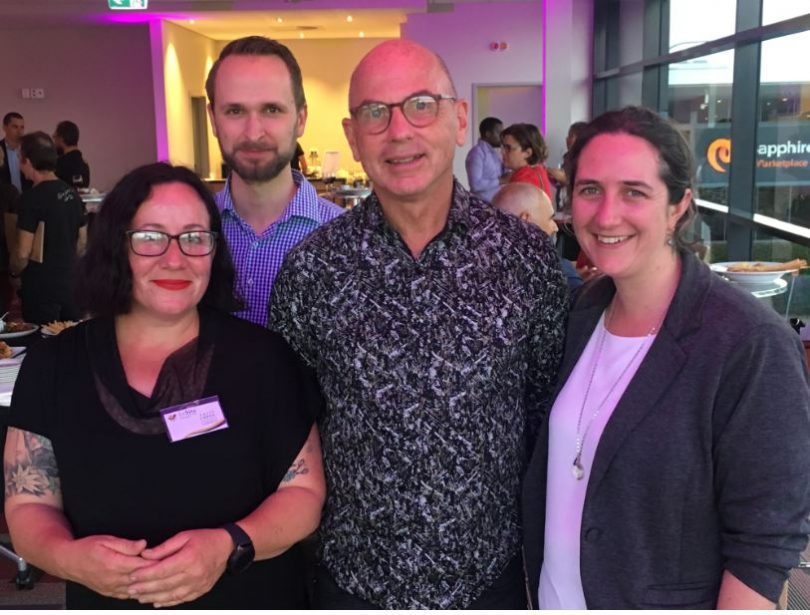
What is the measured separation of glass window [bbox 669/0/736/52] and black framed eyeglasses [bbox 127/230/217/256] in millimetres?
6886

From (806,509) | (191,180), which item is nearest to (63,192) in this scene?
(191,180)

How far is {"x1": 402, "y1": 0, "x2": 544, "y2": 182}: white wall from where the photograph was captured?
512 inches

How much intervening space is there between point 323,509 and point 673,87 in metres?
9.39

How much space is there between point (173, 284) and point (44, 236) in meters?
3.79

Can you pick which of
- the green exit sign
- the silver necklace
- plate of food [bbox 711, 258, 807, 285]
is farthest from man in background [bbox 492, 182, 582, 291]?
the green exit sign

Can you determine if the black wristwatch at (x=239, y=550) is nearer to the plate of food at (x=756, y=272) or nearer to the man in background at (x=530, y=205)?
the man in background at (x=530, y=205)

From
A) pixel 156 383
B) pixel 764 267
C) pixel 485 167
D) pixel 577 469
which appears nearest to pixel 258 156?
pixel 156 383

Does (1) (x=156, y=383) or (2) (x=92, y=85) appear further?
(2) (x=92, y=85)

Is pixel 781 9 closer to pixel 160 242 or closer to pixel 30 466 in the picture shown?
pixel 160 242

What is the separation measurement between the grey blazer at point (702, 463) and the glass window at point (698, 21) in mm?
6743

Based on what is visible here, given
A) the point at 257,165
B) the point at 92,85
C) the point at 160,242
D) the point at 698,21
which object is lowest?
the point at 160,242

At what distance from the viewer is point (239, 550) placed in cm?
144

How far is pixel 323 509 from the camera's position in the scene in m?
1.67

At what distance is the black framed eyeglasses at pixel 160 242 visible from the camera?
1521 mm
